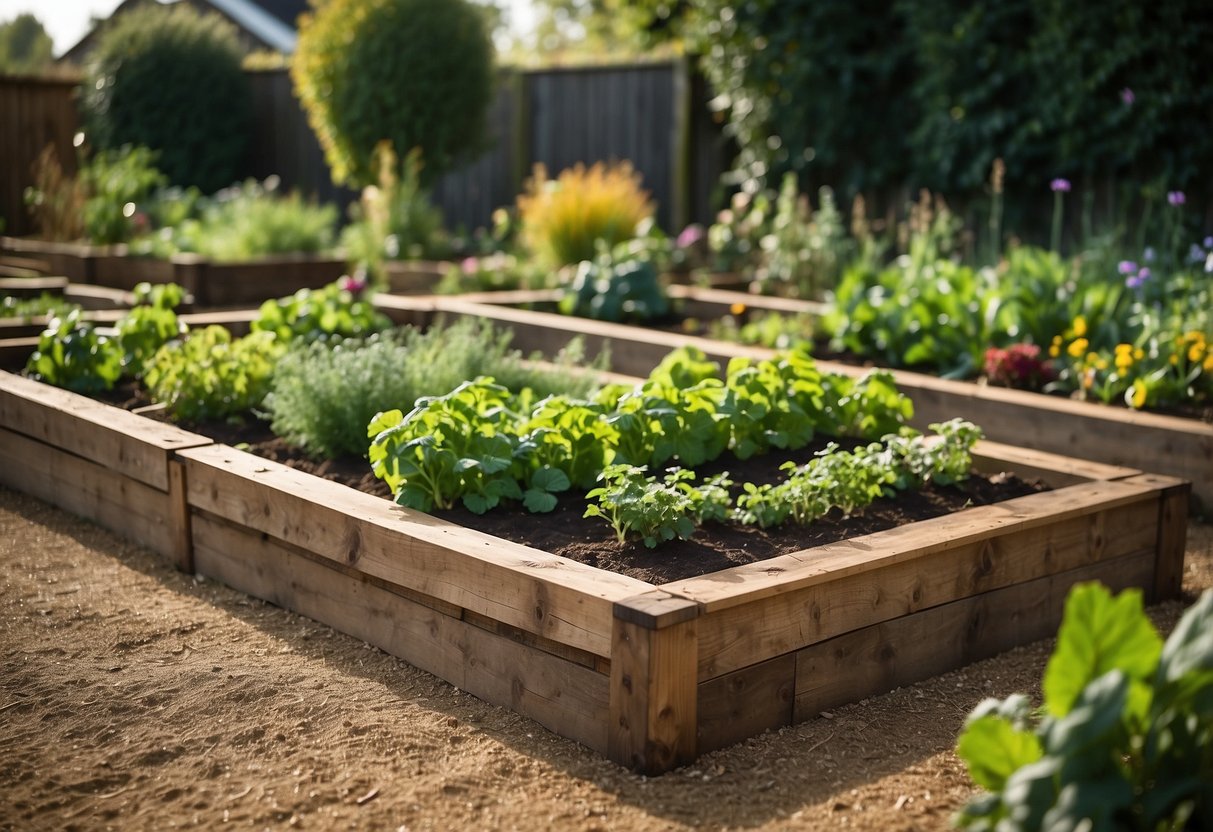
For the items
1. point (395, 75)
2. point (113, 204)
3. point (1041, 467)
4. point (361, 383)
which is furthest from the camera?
point (395, 75)

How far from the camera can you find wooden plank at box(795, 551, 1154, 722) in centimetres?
297

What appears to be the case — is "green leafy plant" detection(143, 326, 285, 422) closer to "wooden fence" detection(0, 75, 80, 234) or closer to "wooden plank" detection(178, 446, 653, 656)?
"wooden plank" detection(178, 446, 653, 656)

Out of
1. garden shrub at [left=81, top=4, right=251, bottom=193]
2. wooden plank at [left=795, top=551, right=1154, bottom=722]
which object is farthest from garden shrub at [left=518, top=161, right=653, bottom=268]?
garden shrub at [left=81, top=4, right=251, bottom=193]

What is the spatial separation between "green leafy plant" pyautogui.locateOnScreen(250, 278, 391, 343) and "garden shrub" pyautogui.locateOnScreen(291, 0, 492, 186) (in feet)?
18.6

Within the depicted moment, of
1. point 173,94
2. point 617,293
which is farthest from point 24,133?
point 617,293

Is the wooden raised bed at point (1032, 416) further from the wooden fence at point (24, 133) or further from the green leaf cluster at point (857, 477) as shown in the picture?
the wooden fence at point (24, 133)

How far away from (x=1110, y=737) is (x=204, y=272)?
7.71 meters

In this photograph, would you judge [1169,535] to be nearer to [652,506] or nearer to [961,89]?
[652,506]

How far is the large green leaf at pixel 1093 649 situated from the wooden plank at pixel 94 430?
2.82 metres

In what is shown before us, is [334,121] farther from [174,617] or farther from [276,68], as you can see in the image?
[174,617]

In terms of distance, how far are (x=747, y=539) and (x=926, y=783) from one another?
88cm

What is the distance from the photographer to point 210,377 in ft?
14.9

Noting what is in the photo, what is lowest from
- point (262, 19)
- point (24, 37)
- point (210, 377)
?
point (210, 377)

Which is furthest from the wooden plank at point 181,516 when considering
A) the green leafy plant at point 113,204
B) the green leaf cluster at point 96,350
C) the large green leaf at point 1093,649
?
the green leafy plant at point 113,204
